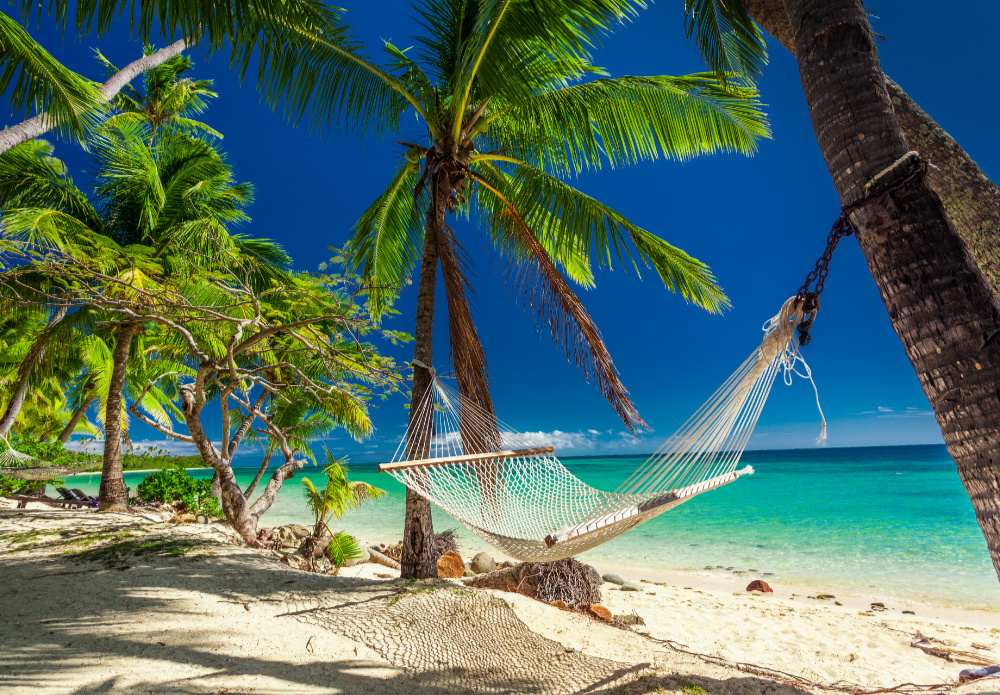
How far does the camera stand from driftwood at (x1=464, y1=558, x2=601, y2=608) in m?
3.11

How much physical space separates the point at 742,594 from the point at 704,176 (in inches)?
2005

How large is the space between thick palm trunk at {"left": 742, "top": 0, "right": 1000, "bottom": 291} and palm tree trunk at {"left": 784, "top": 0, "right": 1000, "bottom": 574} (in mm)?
638

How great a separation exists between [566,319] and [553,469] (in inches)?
35.7

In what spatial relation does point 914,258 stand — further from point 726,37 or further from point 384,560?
point 384,560

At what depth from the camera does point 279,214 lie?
52.2m

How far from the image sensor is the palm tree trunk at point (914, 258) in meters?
Result: 1.02

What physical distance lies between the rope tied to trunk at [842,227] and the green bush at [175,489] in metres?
6.49

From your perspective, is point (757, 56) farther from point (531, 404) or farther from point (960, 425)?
point (531, 404)

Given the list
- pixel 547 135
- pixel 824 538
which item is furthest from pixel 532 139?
pixel 824 538

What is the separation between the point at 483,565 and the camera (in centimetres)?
450

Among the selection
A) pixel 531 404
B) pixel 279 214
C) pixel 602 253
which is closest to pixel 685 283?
pixel 602 253

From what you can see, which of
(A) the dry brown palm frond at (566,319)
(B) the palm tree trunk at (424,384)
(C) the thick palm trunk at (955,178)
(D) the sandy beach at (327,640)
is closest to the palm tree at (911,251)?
(C) the thick palm trunk at (955,178)

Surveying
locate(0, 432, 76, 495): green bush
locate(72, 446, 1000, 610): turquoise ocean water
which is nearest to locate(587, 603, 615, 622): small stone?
locate(72, 446, 1000, 610): turquoise ocean water

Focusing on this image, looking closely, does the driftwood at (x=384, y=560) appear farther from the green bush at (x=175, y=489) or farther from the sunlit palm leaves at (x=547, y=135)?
the sunlit palm leaves at (x=547, y=135)
